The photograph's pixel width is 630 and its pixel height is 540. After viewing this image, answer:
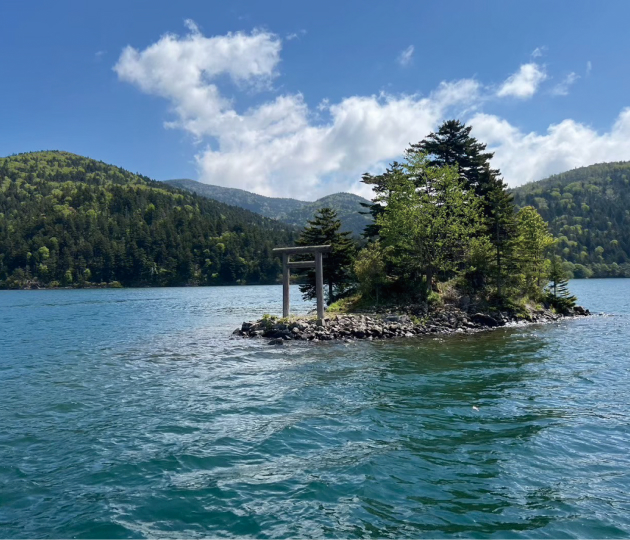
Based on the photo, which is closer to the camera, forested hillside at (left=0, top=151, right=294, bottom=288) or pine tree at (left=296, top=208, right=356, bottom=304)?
pine tree at (left=296, top=208, right=356, bottom=304)

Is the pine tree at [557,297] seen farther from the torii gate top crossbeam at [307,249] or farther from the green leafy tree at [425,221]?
the torii gate top crossbeam at [307,249]

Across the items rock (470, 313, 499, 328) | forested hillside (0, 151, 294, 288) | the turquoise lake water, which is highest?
forested hillside (0, 151, 294, 288)

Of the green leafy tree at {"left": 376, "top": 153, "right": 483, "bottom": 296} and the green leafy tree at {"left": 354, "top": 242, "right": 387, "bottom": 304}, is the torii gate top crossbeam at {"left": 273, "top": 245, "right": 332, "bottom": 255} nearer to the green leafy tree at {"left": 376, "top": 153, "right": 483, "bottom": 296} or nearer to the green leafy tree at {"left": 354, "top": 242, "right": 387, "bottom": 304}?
the green leafy tree at {"left": 354, "top": 242, "right": 387, "bottom": 304}

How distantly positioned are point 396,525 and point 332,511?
4.13 ft

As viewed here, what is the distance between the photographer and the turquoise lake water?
806cm

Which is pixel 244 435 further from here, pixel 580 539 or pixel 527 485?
pixel 580 539

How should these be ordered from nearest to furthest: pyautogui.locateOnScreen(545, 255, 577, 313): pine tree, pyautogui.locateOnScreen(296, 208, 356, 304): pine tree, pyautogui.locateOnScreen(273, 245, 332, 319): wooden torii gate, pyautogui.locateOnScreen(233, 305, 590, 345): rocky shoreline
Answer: pyautogui.locateOnScreen(233, 305, 590, 345): rocky shoreline
pyautogui.locateOnScreen(273, 245, 332, 319): wooden torii gate
pyautogui.locateOnScreen(296, 208, 356, 304): pine tree
pyautogui.locateOnScreen(545, 255, 577, 313): pine tree

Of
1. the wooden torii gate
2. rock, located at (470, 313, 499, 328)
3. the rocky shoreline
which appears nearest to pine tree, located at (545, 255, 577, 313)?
the rocky shoreline

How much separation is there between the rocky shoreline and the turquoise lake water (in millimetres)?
7825

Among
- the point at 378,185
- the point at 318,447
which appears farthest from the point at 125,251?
the point at 318,447

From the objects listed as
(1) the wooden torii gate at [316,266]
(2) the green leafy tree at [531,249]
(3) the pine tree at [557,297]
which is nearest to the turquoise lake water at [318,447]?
(1) the wooden torii gate at [316,266]

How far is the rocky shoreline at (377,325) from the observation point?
31.3m

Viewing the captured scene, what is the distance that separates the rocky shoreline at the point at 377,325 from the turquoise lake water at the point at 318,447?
782 cm

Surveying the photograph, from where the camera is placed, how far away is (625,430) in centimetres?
1239
